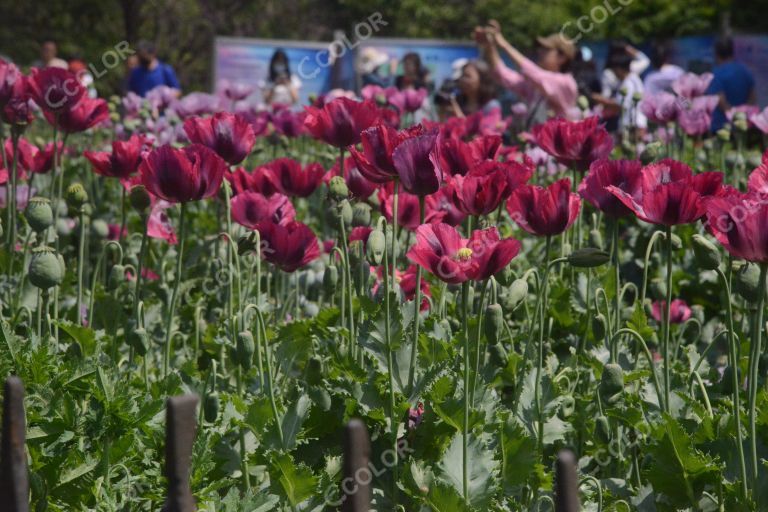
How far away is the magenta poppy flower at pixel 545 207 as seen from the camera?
6.39 feet

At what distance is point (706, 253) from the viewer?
6.08 feet

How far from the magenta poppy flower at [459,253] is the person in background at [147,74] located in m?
5.76

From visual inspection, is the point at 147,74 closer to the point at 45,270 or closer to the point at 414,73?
the point at 414,73

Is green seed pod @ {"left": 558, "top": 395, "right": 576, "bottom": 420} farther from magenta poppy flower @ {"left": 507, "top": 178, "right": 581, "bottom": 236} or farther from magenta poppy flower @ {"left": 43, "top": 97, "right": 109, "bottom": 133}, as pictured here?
magenta poppy flower @ {"left": 43, "top": 97, "right": 109, "bottom": 133}

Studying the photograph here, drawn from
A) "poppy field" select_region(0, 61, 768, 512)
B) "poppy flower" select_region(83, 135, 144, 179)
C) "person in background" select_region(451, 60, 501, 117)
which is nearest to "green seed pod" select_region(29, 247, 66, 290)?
"poppy field" select_region(0, 61, 768, 512)

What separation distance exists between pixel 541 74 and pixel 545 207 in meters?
3.82

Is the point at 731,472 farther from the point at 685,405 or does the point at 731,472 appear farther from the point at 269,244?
the point at 269,244

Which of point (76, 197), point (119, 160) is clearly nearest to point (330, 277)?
point (76, 197)

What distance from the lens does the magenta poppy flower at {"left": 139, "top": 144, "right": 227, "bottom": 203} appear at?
203cm

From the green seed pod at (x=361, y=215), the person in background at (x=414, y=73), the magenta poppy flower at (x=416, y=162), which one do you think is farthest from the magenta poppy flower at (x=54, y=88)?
the person in background at (x=414, y=73)

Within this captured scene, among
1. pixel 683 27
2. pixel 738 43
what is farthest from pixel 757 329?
pixel 683 27

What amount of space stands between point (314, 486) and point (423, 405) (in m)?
0.30

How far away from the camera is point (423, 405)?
1.97 meters

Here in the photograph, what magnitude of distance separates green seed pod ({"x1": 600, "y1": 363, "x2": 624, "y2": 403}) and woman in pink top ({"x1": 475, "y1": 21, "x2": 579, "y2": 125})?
354cm
